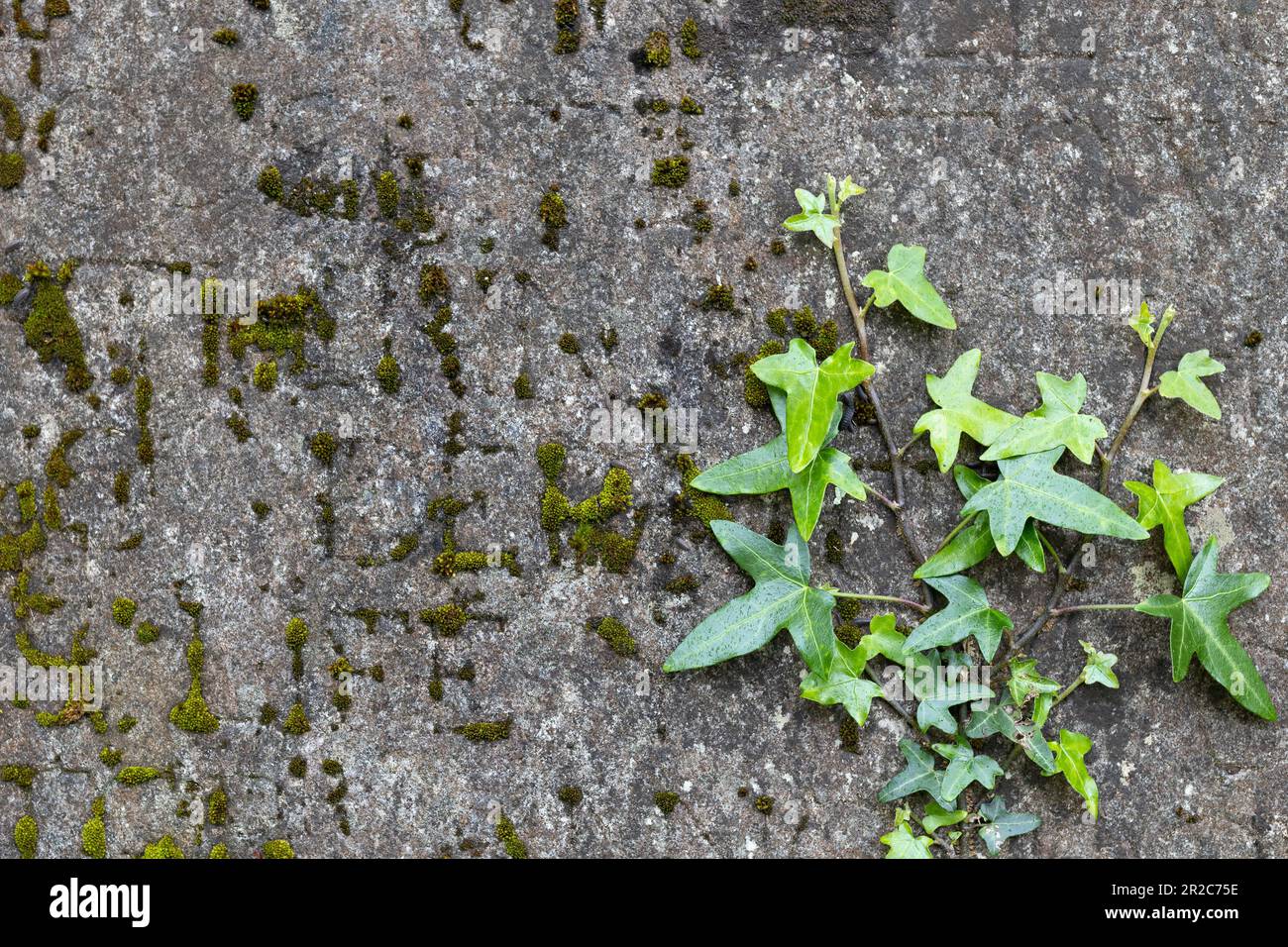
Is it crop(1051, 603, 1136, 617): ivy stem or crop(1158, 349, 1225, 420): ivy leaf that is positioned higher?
crop(1158, 349, 1225, 420): ivy leaf

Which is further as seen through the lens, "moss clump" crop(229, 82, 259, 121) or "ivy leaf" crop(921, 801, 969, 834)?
"moss clump" crop(229, 82, 259, 121)

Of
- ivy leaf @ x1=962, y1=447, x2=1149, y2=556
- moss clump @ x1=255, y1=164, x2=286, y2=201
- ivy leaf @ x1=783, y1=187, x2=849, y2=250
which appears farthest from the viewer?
moss clump @ x1=255, y1=164, x2=286, y2=201

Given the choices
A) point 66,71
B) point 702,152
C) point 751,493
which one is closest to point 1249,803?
point 751,493

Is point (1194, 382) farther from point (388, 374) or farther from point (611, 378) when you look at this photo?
point (388, 374)

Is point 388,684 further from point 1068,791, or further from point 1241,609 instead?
point 1241,609

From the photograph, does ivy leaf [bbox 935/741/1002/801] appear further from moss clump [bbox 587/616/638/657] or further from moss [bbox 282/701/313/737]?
moss [bbox 282/701/313/737]

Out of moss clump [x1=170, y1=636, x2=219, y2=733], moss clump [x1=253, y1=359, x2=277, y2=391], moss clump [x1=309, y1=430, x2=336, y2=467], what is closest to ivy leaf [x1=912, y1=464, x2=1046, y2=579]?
moss clump [x1=309, y1=430, x2=336, y2=467]
